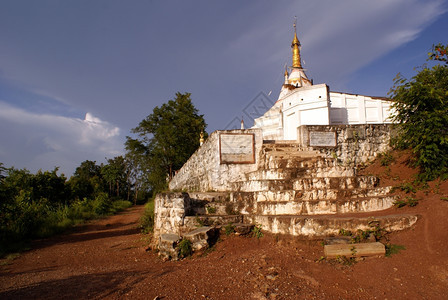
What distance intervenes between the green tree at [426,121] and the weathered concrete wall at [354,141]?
2.25 metres

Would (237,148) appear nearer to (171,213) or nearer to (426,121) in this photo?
(171,213)

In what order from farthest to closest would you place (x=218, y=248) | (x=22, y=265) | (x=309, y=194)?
(x=309, y=194) → (x=22, y=265) → (x=218, y=248)

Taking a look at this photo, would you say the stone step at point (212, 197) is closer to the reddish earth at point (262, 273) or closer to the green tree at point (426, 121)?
the reddish earth at point (262, 273)

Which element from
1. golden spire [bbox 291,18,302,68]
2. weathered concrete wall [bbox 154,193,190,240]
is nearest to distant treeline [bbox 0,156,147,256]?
weathered concrete wall [bbox 154,193,190,240]

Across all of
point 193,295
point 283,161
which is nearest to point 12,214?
point 193,295

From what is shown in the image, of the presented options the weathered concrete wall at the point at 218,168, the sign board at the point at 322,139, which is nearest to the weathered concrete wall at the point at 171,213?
the weathered concrete wall at the point at 218,168

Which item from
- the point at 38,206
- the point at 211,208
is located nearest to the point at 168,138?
the point at 38,206

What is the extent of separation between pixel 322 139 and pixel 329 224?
5.06m

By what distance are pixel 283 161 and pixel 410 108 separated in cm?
361

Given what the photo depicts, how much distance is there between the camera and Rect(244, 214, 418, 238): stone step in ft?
15.9

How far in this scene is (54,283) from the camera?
4.34m

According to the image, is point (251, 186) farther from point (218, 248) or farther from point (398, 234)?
point (398, 234)

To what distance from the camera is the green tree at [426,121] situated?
20.8ft

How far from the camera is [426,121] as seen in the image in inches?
256
